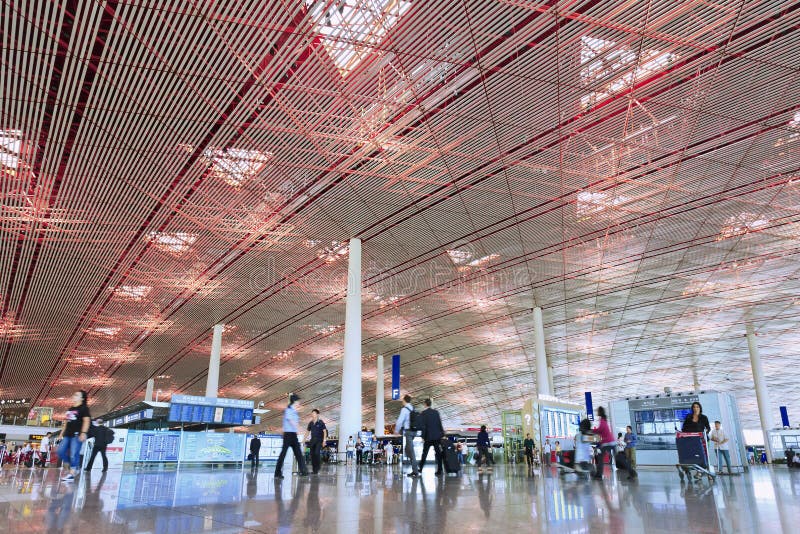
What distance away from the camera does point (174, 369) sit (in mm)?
47812

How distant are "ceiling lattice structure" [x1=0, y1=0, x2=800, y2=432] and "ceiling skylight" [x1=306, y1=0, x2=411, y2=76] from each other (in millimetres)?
58

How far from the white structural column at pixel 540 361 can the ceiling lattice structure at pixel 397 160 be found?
4.37ft

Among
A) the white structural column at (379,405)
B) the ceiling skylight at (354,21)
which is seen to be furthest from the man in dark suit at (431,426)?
the white structural column at (379,405)

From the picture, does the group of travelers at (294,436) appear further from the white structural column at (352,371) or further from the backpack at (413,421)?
the white structural column at (352,371)

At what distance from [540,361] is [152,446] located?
21425 millimetres

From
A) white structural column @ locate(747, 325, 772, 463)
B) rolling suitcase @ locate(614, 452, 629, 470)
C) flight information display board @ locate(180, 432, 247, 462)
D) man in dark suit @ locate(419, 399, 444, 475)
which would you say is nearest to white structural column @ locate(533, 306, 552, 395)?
white structural column @ locate(747, 325, 772, 463)

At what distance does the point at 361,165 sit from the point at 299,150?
227cm

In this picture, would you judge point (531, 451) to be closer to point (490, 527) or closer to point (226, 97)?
point (226, 97)

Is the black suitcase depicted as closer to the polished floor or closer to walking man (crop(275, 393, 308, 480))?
walking man (crop(275, 393, 308, 480))

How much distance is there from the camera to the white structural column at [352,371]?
20156 millimetres

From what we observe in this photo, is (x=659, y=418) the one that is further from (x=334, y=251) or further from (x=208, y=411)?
(x=208, y=411)

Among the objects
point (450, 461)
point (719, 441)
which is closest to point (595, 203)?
point (719, 441)

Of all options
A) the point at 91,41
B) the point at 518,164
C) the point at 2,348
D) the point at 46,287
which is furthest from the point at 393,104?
the point at 2,348

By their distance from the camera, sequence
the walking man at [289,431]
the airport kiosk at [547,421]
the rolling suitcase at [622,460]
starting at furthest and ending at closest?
1. the airport kiosk at [547,421]
2. the rolling suitcase at [622,460]
3. the walking man at [289,431]
